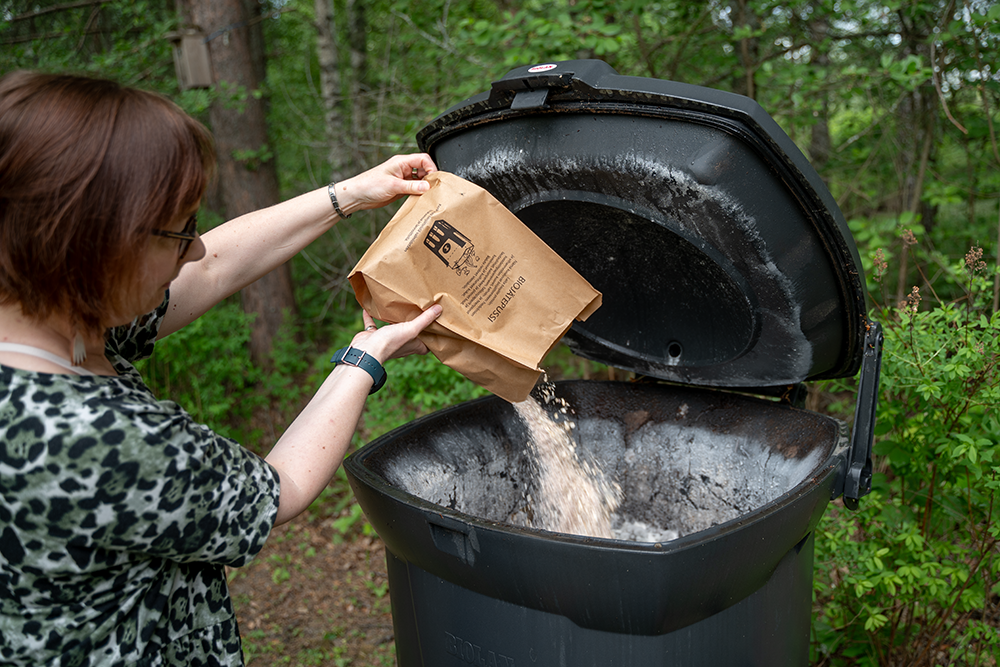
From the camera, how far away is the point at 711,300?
1849 mm

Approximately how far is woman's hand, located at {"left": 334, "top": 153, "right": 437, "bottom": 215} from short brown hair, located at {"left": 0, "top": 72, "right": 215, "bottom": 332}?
69 cm

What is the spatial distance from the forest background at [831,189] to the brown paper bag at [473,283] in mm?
988

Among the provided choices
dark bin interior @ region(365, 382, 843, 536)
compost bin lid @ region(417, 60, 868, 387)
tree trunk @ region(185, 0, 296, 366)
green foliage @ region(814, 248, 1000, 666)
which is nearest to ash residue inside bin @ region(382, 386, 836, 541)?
dark bin interior @ region(365, 382, 843, 536)

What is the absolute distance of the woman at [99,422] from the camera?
0.97m

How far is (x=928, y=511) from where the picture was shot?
6.72 ft

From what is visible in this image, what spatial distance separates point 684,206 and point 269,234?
1.02m

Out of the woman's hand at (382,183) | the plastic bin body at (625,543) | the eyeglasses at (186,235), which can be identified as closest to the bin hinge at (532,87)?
the woman's hand at (382,183)

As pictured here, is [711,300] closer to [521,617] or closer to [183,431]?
[521,617]

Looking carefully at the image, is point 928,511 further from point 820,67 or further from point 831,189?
point 831,189

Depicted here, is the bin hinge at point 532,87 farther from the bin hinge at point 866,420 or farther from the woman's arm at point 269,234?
the bin hinge at point 866,420

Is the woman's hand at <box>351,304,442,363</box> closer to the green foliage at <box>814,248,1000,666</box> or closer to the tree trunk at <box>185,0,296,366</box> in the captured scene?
the green foliage at <box>814,248,1000,666</box>

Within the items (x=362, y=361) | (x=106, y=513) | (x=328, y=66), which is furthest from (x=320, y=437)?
(x=328, y=66)

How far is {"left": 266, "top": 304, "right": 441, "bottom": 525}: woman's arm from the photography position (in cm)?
121

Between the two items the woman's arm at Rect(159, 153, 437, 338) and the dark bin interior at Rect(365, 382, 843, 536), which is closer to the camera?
the woman's arm at Rect(159, 153, 437, 338)
